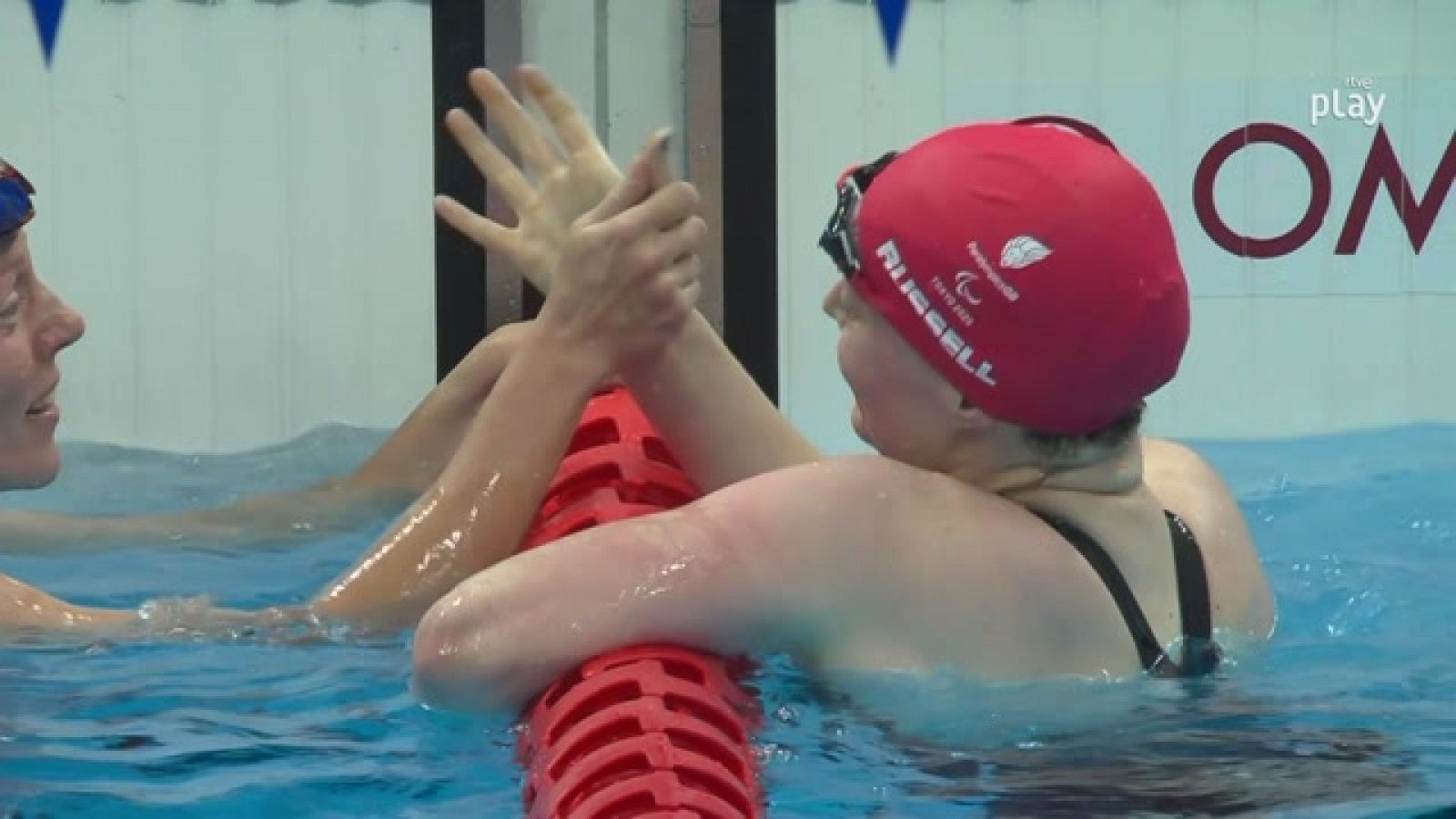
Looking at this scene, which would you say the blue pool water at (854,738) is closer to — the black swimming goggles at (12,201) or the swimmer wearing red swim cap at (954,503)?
the swimmer wearing red swim cap at (954,503)

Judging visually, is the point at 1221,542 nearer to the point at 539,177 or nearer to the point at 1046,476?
the point at 1046,476

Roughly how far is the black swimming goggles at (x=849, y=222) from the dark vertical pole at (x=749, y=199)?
2113 millimetres

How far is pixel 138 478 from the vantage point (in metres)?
5.00

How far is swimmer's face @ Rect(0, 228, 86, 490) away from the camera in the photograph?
3.10 meters

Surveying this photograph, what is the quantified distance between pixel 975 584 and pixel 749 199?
2.47m

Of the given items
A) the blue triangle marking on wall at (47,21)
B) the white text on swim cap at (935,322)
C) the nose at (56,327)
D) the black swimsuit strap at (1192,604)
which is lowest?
the black swimsuit strap at (1192,604)

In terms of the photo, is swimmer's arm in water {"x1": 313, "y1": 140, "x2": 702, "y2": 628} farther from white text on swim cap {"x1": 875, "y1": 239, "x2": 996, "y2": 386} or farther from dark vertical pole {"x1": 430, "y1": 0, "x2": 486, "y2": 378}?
dark vertical pole {"x1": 430, "y1": 0, "x2": 486, "y2": 378}

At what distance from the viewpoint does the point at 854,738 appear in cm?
254

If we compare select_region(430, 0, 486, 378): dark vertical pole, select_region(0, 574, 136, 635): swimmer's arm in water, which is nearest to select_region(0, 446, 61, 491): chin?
select_region(0, 574, 136, 635): swimmer's arm in water

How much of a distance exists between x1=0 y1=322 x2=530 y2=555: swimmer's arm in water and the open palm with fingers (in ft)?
1.82

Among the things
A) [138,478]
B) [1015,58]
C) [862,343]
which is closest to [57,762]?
[862,343]

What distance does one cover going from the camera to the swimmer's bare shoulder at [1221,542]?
9.18 ft

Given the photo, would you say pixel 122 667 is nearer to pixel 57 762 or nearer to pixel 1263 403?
pixel 57 762

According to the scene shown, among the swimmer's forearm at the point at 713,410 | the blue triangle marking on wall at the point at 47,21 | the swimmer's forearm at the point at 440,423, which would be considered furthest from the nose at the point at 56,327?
the blue triangle marking on wall at the point at 47,21
